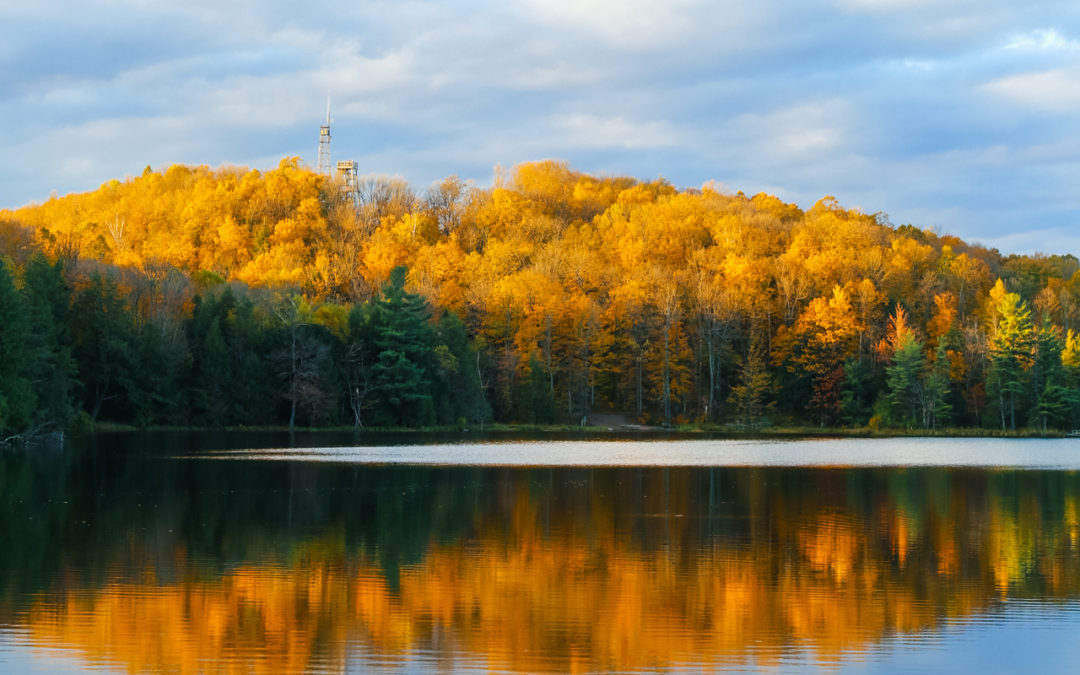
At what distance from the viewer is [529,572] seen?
17734 millimetres

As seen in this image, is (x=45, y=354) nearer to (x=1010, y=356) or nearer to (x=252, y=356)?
(x=252, y=356)

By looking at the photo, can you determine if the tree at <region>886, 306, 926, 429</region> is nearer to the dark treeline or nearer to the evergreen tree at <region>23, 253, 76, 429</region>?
the dark treeline

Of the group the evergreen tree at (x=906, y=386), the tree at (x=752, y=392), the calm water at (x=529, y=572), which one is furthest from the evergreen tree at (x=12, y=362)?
the evergreen tree at (x=906, y=386)

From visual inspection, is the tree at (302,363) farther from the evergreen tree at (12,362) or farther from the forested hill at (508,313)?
the evergreen tree at (12,362)

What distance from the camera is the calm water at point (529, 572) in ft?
41.4

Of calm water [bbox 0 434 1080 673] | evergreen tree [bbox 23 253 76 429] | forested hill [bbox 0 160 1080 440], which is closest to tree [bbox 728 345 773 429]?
forested hill [bbox 0 160 1080 440]

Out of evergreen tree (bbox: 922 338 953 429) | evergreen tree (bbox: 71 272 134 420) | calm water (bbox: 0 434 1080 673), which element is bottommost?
calm water (bbox: 0 434 1080 673)

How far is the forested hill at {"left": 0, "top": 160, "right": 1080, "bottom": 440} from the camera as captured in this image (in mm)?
64625

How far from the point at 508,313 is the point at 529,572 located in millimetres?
63897

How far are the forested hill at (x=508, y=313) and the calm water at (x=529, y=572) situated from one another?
24573 millimetres

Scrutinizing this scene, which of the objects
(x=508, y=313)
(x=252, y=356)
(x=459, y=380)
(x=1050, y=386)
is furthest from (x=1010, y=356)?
(x=252, y=356)

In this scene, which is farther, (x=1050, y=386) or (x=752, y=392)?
(x=752, y=392)

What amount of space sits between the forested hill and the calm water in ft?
80.6

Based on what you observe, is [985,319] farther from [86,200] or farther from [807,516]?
[86,200]
